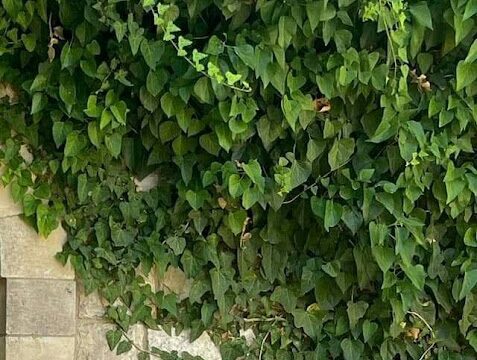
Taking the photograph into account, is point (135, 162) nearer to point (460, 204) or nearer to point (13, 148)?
point (13, 148)

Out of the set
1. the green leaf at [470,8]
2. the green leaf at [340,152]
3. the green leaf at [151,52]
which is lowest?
the green leaf at [340,152]

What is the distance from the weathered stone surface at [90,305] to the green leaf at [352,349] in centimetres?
79

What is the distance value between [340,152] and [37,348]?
45.1 inches

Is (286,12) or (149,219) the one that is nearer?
(286,12)

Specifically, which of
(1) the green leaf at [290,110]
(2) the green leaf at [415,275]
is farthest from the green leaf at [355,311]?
(1) the green leaf at [290,110]

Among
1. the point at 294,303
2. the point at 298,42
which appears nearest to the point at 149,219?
the point at 294,303

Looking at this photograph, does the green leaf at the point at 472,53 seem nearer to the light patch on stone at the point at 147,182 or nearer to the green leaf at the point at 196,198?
the green leaf at the point at 196,198

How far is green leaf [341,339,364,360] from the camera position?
97.4 inches

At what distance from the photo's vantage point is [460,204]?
93.8 inches

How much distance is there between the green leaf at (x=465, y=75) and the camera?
7.33 feet

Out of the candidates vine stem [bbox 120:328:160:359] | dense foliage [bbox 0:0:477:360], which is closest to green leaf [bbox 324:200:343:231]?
dense foliage [bbox 0:0:477:360]

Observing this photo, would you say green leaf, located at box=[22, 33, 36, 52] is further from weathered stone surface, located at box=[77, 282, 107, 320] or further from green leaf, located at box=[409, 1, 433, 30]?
green leaf, located at box=[409, 1, 433, 30]

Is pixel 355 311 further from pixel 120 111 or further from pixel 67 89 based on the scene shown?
pixel 67 89

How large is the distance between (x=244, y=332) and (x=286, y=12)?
107 cm
